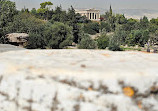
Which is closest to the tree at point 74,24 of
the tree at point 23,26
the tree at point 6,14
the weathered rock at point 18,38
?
the tree at point 23,26

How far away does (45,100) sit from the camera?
1.82 m

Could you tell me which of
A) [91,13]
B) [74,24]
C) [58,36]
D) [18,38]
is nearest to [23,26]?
[58,36]

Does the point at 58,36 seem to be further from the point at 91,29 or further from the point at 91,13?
the point at 91,13

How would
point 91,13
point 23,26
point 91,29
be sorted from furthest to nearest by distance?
point 91,13, point 91,29, point 23,26

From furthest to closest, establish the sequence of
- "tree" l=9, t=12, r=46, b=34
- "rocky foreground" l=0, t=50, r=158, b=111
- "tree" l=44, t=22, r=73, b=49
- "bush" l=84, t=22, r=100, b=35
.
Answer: "bush" l=84, t=22, r=100, b=35 → "tree" l=9, t=12, r=46, b=34 → "tree" l=44, t=22, r=73, b=49 → "rocky foreground" l=0, t=50, r=158, b=111

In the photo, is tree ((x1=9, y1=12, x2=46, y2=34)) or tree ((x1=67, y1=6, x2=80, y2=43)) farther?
tree ((x1=67, y1=6, x2=80, y2=43))

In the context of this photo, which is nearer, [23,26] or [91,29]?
[23,26]

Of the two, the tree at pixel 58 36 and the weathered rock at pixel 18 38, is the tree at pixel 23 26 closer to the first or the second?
the tree at pixel 58 36

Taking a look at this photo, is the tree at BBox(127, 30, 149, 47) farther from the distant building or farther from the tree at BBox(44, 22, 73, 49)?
the distant building

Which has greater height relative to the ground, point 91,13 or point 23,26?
point 91,13

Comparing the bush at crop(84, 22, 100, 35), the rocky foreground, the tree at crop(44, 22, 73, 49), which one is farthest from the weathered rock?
the bush at crop(84, 22, 100, 35)

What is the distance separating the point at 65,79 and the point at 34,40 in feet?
102

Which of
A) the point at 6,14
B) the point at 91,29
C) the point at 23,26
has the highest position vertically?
the point at 6,14

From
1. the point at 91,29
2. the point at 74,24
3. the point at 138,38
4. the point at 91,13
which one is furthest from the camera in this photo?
the point at 91,13
